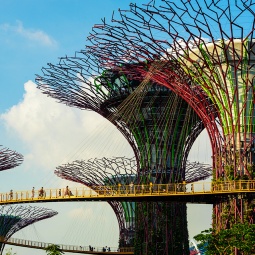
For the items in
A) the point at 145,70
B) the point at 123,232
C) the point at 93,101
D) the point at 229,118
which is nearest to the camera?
the point at 229,118

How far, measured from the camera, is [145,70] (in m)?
57.2

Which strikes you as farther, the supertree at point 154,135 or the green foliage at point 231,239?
the supertree at point 154,135

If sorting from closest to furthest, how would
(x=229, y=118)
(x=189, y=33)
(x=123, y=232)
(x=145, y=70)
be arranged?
(x=189, y=33) < (x=229, y=118) < (x=145, y=70) < (x=123, y=232)

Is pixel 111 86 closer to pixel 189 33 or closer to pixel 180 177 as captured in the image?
pixel 180 177

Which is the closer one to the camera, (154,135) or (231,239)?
(231,239)

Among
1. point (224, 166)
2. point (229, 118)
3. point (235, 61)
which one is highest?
point (235, 61)

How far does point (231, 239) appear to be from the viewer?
40.8 meters

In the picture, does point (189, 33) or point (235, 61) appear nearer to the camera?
point (189, 33)

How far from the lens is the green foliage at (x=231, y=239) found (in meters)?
39.2

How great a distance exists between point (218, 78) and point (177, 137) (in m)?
21.0

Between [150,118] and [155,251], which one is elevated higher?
[150,118]

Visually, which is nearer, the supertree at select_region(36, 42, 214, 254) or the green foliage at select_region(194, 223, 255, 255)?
the green foliage at select_region(194, 223, 255, 255)

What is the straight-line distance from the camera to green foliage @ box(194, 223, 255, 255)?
129 ft

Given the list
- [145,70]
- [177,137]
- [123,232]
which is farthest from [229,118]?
[123,232]
